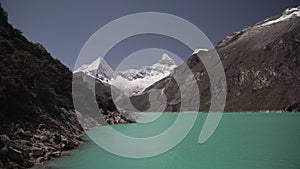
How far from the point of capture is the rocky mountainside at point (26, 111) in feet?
84.3

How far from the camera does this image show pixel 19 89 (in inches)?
1320

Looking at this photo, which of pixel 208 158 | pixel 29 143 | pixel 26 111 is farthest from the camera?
pixel 26 111

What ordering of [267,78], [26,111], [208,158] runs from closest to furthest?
[208,158]
[26,111]
[267,78]

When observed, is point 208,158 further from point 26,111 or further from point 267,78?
point 267,78

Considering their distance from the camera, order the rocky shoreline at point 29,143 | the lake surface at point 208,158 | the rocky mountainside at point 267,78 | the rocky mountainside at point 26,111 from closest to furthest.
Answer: the rocky shoreline at point 29,143 < the lake surface at point 208,158 < the rocky mountainside at point 26,111 < the rocky mountainside at point 267,78

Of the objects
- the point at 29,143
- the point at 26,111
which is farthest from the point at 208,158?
the point at 26,111

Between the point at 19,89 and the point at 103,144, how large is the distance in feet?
43.2

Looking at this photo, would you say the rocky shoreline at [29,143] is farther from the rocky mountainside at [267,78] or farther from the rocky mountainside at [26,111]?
the rocky mountainside at [267,78]

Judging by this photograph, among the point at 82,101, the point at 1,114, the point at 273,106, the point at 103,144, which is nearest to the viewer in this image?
the point at 1,114

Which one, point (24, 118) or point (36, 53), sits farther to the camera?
point (36, 53)

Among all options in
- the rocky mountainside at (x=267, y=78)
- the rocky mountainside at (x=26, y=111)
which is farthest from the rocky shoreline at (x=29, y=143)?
the rocky mountainside at (x=267, y=78)

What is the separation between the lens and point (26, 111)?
3488cm

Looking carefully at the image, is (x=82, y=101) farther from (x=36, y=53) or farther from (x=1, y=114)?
(x=1, y=114)

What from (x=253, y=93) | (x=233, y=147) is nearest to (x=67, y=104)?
(x=233, y=147)
